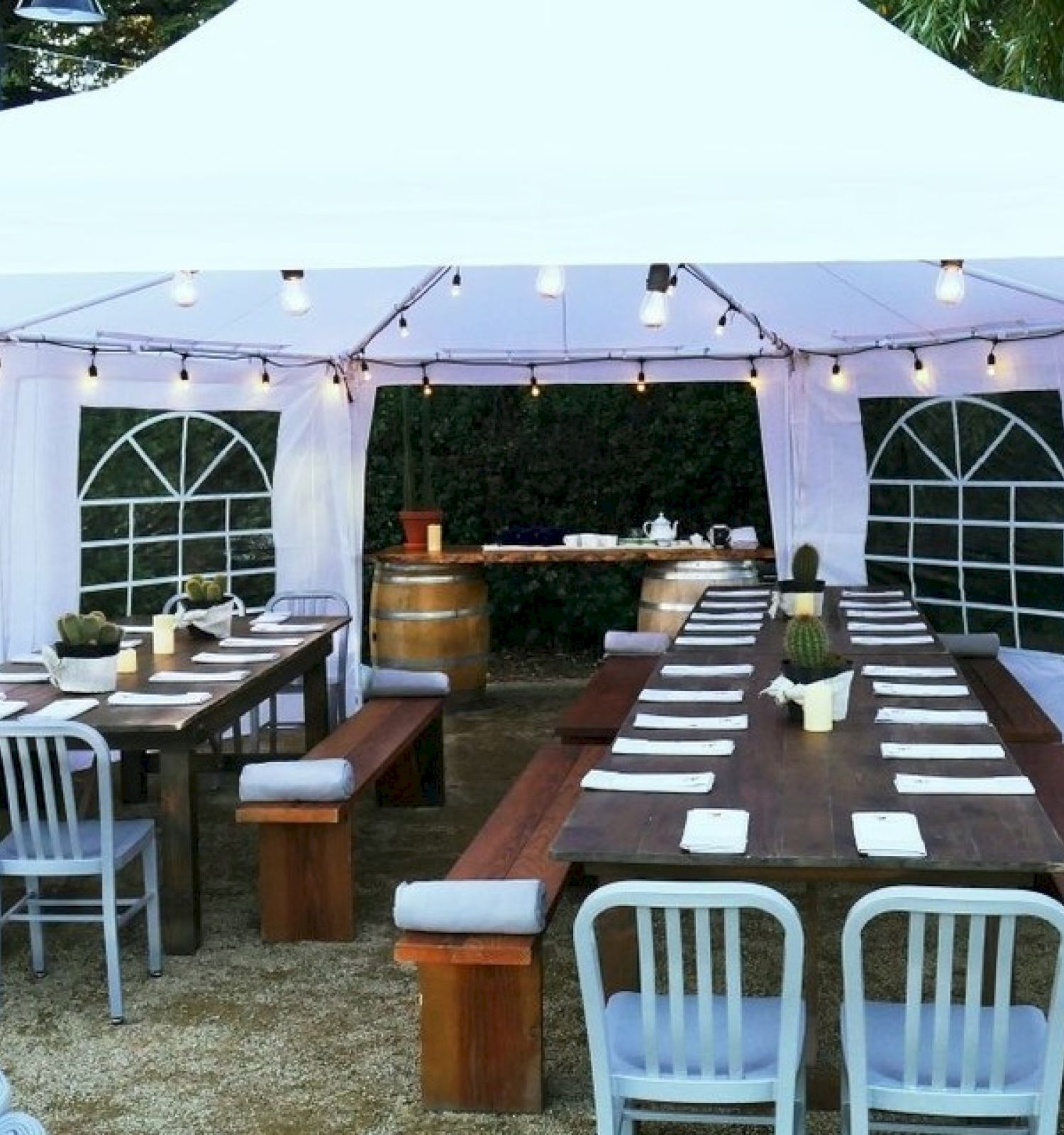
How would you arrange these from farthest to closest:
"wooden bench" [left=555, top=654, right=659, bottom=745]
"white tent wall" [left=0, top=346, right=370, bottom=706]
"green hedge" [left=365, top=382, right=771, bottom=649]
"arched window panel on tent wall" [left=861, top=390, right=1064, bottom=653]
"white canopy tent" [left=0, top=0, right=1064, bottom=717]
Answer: "green hedge" [left=365, top=382, right=771, bottom=649]
"arched window panel on tent wall" [left=861, top=390, right=1064, bottom=653]
"white tent wall" [left=0, top=346, right=370, bottom=706]
"wooden bench" [left=555, top=654, right=659, bottom=745]
"white canopy tent" [left=0, top=0, right=1064, bottom=717]

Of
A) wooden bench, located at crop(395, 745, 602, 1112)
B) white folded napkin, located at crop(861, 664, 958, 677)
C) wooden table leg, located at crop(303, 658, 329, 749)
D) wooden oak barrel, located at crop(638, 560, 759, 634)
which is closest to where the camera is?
wooden bench, located at crop(395, 745, 602, 1112)

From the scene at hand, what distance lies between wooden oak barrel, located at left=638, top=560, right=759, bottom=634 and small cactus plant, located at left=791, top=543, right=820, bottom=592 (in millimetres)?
2204

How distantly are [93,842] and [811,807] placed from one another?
83.5 inches

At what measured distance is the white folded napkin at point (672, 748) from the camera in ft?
13.0

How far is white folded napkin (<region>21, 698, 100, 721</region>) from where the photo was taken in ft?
15.4

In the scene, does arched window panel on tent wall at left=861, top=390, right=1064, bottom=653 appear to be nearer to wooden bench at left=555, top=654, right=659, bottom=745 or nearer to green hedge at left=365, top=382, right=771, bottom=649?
wooden bench at left=555, top=654, right=659, bottom=745

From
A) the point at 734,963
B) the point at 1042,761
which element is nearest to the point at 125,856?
the point at 734,963

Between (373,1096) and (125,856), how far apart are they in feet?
3.63

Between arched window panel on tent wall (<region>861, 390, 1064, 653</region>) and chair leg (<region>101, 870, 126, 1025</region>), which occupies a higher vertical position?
arched window panel on tent wall (<region>861, 390, 1064, 653</region>)

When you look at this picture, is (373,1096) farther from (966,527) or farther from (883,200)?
(966,527)

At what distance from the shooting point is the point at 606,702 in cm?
611

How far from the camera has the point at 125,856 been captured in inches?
172

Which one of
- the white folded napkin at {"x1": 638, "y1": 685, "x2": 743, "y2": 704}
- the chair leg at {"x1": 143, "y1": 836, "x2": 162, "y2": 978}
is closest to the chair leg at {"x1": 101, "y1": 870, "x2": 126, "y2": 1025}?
the chair leg at {"x1": 143, "y1": 836, "x2": 162, "y2": 978}

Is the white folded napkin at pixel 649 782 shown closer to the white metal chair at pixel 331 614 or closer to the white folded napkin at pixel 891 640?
the white folded napkin at pixel 891 640
